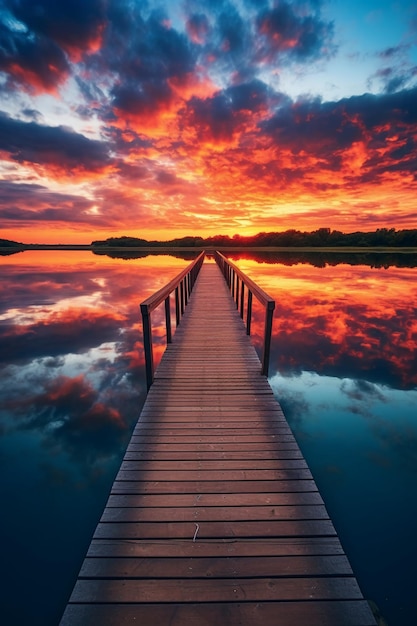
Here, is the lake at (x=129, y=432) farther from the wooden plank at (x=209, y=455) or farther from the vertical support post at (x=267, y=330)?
the vertical support post at (x=267, y=330)

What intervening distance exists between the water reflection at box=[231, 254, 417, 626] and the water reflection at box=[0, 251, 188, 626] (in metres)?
2.82

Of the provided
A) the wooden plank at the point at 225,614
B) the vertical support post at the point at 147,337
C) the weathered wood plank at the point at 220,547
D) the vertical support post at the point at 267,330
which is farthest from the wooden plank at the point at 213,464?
the vertical support post at the point at 267,330

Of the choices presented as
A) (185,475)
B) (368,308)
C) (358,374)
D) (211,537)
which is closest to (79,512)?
(185,475)

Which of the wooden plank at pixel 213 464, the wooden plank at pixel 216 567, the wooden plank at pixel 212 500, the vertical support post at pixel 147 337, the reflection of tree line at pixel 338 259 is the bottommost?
the reflection of tree line at pixel 338 259

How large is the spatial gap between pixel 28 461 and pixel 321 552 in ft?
12.9

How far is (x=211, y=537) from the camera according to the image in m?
2.11

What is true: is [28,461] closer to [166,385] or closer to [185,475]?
[166,385]

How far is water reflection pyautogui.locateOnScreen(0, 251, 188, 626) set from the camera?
2760mm

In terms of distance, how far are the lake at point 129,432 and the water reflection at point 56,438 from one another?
2 cm

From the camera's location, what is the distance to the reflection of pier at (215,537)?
5.61 feet

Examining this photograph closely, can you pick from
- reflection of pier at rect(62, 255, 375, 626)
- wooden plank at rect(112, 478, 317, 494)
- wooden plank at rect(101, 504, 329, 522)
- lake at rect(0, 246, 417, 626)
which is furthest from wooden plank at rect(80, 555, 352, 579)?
lake at rect(0, 246, 417, 626)

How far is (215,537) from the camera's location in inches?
83.1

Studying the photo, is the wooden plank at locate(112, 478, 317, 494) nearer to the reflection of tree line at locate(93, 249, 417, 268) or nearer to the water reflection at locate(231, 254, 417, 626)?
the water reflection at locate(231, 254, 417, 626)

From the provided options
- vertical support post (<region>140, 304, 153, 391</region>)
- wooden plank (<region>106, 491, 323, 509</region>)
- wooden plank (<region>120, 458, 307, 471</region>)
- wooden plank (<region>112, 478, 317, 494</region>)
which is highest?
vertical support post (<region>140, 304, 153, 391</region>)
